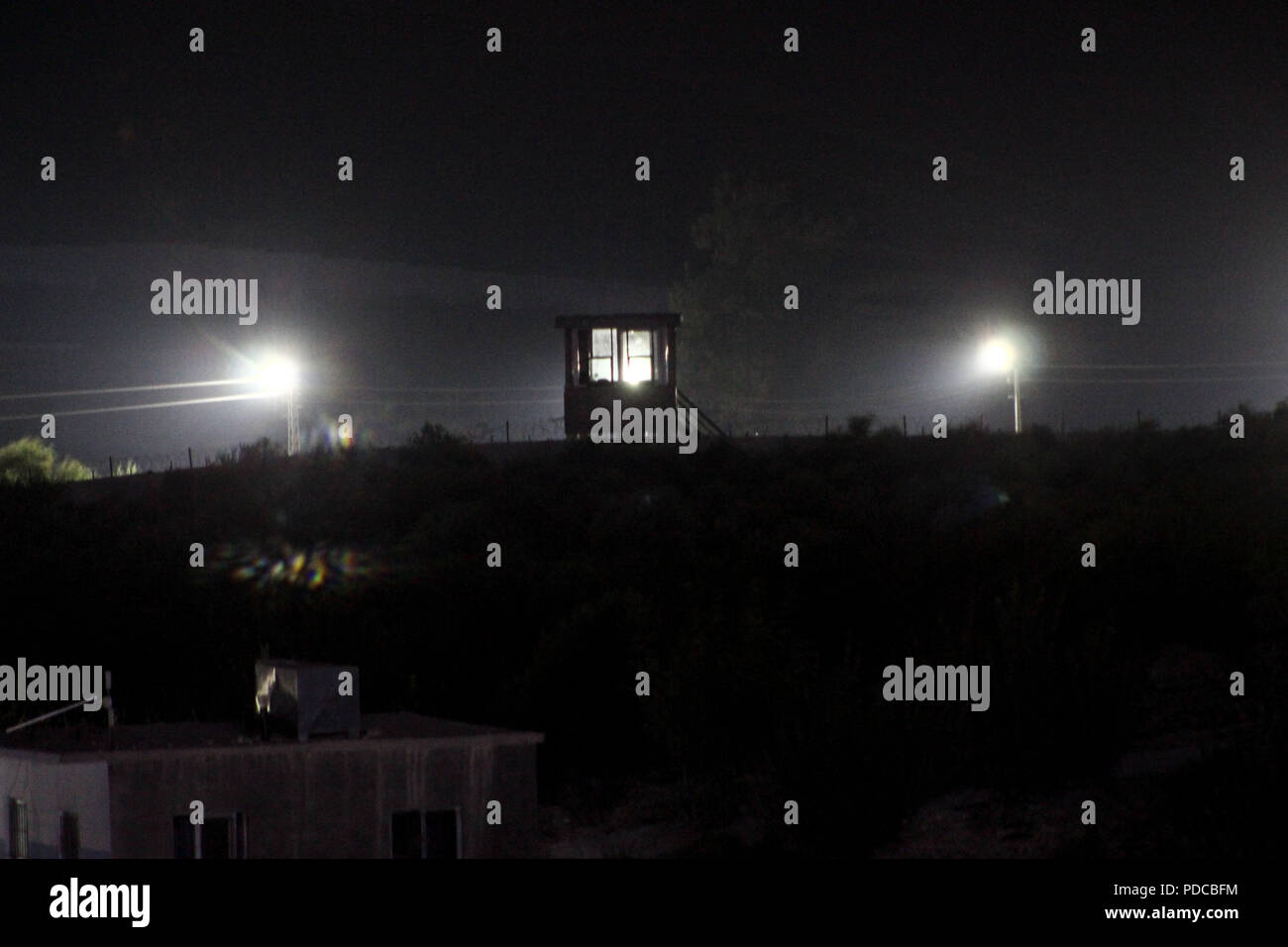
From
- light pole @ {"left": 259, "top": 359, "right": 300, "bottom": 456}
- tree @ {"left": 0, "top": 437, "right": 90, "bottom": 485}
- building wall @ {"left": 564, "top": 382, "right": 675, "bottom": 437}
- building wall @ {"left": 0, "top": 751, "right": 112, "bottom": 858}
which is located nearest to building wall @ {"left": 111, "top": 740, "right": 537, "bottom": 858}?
building wall @ {"left": 0, "top": 751, "right": 112, "bottom": 858}

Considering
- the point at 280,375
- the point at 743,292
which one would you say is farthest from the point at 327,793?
the point at 743,292

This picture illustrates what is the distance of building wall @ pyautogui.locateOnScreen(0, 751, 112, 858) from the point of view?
13672 millimetres

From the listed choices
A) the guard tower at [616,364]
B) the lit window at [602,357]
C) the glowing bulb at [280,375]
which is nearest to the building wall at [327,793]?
the guard tower at [616,364]

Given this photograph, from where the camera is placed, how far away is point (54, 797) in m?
14.2

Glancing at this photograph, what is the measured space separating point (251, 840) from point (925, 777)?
20.2ft

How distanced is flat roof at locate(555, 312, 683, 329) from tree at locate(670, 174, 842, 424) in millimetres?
25305

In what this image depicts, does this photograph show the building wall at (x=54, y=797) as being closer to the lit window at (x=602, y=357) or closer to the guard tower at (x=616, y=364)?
the guard tower at (x=616, y=364)

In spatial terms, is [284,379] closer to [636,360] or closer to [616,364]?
[616,364]

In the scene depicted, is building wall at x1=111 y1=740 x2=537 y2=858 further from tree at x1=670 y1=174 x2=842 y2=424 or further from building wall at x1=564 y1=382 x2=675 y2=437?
tree at x1=670 y1=174 x2=842 y2=424

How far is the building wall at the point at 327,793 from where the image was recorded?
1370 centimetres

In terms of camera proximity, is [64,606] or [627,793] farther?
[64,606]

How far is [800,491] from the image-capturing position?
109 ft

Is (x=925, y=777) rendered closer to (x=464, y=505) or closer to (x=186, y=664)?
(x=186, y=664)

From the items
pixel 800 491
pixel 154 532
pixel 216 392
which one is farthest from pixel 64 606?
pixel 216 392
